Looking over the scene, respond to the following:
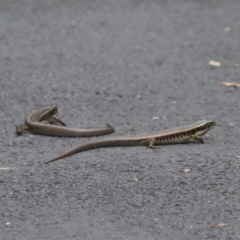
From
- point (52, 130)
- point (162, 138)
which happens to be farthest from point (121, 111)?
point (162, 138)

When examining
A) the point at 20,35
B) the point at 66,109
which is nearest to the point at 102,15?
the point at 20,35

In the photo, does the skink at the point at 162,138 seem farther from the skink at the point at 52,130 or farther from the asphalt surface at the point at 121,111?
the skink at the point at 52,130

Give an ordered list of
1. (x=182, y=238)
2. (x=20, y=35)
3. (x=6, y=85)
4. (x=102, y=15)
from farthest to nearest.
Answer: (x=102, y=15) → (x=20, y=35) → (x=6, y=85) → (x=182, y=238)

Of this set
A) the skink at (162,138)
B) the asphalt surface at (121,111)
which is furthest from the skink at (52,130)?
the skink at (162,138)

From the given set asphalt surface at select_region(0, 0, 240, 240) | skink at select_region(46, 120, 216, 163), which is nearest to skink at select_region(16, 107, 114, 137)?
asphalt surface at select_region(0, 0, 240, 240)

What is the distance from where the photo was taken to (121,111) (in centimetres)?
969

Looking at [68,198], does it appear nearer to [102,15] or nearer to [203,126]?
[203,126]

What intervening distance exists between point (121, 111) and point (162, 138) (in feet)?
4.17

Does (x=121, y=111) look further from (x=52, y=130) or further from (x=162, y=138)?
(x=162, y=138)

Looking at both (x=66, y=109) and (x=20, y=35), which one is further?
(x=20, y=35)

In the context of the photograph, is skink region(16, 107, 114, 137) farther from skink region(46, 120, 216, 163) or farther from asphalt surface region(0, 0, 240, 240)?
skink region(46, 120, 216, 163)

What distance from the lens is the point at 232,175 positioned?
7660 millimetres

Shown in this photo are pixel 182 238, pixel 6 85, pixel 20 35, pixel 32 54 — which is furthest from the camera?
pixel 20 35

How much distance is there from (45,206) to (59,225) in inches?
16.1
